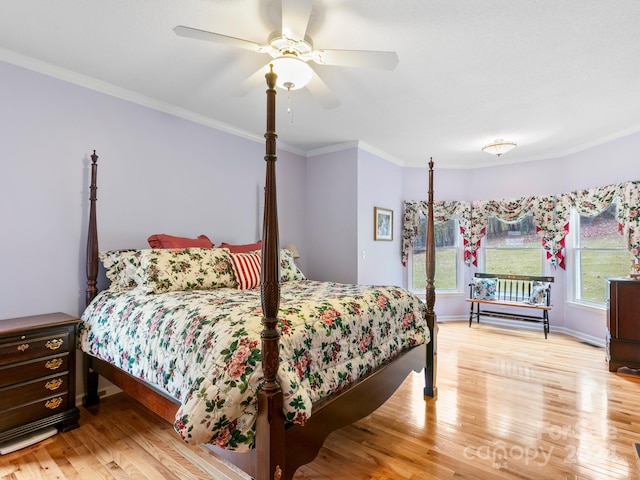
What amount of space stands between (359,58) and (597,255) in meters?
4.24

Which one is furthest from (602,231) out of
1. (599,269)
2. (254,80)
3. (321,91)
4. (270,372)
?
(270,372)

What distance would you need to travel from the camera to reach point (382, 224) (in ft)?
15.4

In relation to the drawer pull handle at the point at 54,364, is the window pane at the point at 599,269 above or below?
above

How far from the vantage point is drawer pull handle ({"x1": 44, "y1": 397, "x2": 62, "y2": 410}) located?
215 centimetres

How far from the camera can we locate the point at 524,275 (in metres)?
4.98

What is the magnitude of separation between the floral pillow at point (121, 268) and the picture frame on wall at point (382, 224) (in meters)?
2.88

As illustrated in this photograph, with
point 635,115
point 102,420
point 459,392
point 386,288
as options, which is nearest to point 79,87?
point 102,420

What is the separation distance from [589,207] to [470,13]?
11.7 ft

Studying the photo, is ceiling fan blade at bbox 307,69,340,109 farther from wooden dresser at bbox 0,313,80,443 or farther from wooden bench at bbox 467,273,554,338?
wooden bench at bbox 467,273,554,338

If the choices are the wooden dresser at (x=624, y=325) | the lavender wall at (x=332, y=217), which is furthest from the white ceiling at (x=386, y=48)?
the wooden dresser at (x=624, y=325)

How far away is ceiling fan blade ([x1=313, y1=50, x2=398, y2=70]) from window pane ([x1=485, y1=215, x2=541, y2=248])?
408cm

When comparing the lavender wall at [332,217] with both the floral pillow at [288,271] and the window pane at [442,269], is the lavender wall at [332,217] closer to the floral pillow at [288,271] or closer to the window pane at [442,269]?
the floral pillow at [288,271]

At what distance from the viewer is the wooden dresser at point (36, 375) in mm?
1991

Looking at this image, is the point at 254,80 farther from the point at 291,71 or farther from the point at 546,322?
the point at 546,322
